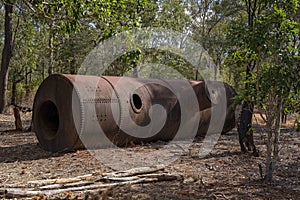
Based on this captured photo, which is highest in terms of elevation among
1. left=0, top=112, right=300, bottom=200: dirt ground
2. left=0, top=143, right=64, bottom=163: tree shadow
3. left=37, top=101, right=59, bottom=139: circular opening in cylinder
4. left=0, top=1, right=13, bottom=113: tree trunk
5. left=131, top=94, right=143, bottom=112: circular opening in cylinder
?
left=0, top=1, right=13, bottom=113: tree trunk

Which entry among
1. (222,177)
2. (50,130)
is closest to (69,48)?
(50,130)

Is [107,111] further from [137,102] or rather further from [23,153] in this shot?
[23,153]

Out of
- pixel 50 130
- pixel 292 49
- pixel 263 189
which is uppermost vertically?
pixel 292 49

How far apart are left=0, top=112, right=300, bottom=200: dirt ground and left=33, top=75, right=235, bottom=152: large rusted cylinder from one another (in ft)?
1.41

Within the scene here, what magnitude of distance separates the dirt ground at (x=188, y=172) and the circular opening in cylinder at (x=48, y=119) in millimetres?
476

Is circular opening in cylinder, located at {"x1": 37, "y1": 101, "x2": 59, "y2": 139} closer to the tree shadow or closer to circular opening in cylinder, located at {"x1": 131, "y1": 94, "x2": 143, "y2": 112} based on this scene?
the tree shadow

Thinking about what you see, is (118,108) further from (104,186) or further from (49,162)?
(104,186)

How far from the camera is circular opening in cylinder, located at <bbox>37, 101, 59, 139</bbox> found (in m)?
8.87

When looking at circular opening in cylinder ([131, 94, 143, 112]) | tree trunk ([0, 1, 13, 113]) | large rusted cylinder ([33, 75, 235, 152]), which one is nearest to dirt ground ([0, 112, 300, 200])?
large rusted cylinder ([33, 75, 235, 152])

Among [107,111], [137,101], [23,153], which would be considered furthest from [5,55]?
[107,111]

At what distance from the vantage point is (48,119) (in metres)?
9.27

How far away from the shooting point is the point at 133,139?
9.27 meters

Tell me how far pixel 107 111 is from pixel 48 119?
1.91 metres

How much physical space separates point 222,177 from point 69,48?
1909cm
